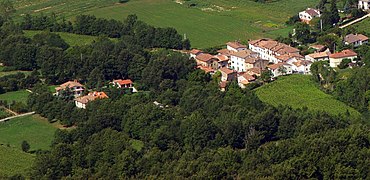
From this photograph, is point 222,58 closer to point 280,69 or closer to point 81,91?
point 280,69

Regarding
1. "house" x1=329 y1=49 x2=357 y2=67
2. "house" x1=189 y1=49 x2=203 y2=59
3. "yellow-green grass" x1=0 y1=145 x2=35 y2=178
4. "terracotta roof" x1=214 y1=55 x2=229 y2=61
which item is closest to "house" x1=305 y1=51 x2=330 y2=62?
"house" x1=329 y1=49 x2=357 y2=67

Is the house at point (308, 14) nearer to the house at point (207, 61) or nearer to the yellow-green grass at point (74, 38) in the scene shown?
the house at point (207, 61)

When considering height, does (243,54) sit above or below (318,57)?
above

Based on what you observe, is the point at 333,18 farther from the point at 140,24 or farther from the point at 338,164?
the point at 338,164

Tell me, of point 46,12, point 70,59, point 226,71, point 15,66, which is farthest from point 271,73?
point 46,12

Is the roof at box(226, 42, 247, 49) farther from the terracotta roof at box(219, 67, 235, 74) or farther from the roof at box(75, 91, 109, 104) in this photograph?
the roof at box(75, 91, 109, 104)

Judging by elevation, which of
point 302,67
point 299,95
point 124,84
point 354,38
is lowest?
point 299,95

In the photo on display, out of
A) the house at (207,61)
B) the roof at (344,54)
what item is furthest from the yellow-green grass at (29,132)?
the roof at (344,54)

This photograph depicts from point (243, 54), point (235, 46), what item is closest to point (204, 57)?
point (243, 54)
